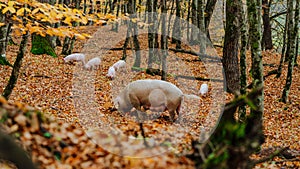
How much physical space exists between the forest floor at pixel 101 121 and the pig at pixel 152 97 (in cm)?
50

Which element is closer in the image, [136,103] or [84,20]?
[84,20]

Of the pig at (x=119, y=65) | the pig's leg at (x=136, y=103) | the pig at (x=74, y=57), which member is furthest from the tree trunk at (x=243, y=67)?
the pig at (x=74, y=57)

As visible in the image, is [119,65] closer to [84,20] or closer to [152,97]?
[152,97]

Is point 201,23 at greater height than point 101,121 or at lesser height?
greater

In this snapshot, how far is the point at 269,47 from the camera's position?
2814 centimetres

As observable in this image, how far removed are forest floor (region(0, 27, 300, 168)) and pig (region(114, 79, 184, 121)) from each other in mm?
504

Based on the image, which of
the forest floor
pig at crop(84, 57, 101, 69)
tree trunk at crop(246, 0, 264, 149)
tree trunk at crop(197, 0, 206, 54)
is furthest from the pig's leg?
tree trunk at crop(197, 0, 206, 54)

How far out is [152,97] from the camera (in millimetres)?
10703

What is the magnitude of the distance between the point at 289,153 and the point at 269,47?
21077 mm

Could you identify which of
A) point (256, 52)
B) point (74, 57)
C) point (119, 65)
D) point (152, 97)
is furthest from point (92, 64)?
point (256, 52)

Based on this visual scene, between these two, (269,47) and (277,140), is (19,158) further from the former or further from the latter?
(269,47)

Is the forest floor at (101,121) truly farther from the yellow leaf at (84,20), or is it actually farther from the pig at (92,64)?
the yellow leaf at (84,20)

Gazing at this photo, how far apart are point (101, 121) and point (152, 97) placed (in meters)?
1.74

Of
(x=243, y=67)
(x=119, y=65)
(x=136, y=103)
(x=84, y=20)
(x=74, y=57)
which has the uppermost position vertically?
(x=84, y=20)
